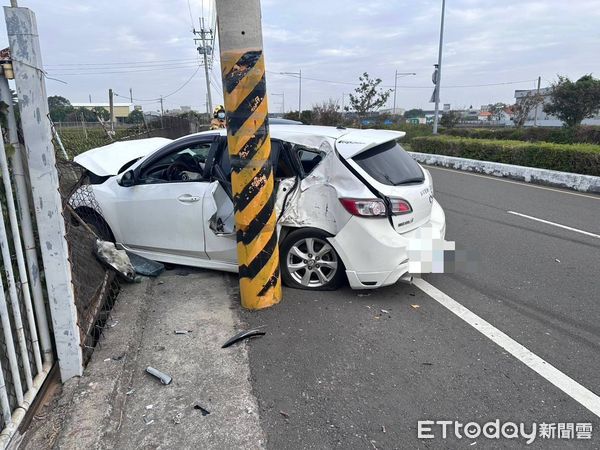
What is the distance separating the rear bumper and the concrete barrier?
859 cm

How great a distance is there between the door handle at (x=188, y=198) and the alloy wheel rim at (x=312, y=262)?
109 centimetres

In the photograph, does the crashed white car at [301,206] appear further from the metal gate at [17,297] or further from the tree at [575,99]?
the tree at [575,99]

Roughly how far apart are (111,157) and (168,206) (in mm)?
1589

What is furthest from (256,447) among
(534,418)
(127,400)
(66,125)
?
(66,125)

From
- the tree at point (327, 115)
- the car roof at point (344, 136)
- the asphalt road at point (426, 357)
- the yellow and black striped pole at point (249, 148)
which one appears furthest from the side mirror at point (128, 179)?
the tree at point (327, 115)

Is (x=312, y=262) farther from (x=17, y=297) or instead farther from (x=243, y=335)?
(x=17, y=297)

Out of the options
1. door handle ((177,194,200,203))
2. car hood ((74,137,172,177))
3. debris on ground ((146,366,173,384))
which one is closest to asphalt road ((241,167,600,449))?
debris on ground ((146,366,173,384))

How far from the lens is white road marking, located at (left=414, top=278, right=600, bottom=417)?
111 inches

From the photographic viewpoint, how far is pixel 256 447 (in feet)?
7.97

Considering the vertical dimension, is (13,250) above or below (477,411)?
above

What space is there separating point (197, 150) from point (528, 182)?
33.3ft

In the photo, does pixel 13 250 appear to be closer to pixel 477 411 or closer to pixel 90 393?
pixel 90 393

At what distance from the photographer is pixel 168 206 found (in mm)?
4613

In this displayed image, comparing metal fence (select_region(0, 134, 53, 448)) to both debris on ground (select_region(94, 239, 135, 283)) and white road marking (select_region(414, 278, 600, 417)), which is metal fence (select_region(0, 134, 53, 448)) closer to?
debris on ground (select_region(94, 239, 135, 283))
